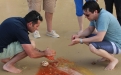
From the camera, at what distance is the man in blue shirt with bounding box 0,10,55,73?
2811 mm

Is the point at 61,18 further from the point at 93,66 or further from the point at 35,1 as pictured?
the point at 93,66

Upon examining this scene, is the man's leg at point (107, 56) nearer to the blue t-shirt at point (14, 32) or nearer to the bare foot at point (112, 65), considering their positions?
the bare foot at point (112, 65)

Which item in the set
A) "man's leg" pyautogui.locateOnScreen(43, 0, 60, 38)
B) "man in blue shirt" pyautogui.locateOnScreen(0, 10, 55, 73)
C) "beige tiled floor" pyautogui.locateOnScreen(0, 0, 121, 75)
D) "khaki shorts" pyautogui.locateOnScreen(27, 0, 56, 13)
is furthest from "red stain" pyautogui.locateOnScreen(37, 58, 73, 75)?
"khaki shorts" pyautogui.locateOnScreen(27, 0, 56, 13)

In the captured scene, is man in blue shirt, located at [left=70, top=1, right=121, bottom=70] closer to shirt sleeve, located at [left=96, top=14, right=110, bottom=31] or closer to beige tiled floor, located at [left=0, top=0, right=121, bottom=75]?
shirt sleeve, located at [left=96, top=14, right=110, bottom=31]

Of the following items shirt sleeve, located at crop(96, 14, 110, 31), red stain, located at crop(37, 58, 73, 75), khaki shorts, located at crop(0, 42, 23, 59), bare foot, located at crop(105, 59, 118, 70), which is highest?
shirt sleeve, located at crop(96, 14, 110, 31)

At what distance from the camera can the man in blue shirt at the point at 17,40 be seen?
281cm

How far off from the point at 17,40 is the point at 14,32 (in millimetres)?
165

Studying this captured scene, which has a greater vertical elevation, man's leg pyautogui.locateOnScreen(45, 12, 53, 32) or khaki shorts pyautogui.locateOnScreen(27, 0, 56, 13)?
khaki shorts pyautogui.locateOnScreen(27, 0, 56, 13)

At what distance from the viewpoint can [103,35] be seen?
9.48ft

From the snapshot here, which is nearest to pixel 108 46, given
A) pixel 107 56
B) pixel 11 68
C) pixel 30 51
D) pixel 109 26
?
pixel 107 56

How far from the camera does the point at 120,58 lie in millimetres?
3266

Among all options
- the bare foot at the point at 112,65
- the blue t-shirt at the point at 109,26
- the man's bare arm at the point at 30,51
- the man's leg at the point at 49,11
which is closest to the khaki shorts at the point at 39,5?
the man's leg at the point at 49,11

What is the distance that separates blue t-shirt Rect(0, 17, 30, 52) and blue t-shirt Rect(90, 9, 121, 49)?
853mm

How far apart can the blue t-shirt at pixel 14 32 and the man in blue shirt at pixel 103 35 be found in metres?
0.62
